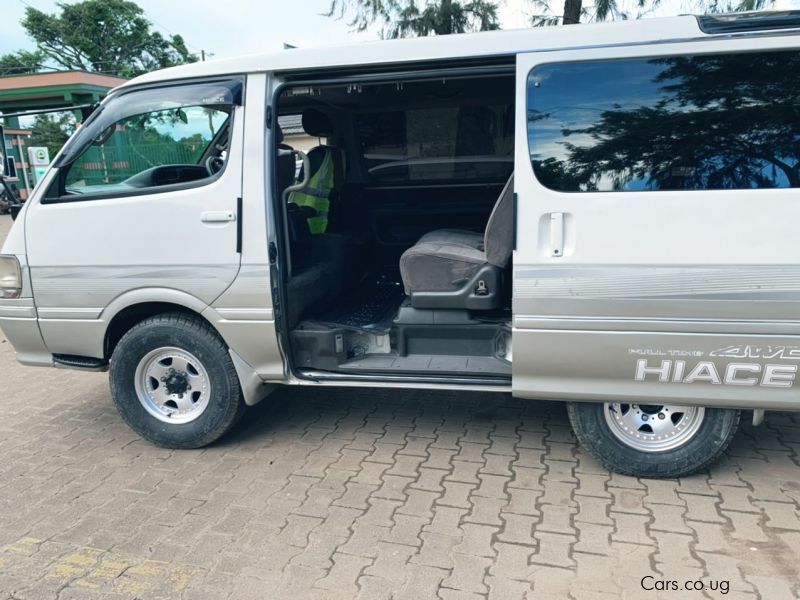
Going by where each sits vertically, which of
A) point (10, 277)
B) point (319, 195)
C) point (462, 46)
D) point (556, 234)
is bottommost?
point (10, 277)

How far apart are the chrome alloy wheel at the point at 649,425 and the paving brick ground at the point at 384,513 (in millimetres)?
213

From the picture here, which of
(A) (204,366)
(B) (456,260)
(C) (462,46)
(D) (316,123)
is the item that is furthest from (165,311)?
(C) (462,46)

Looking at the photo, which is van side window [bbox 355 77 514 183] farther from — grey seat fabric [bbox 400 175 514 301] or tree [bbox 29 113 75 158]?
tree [bbox 29 113 75 158]

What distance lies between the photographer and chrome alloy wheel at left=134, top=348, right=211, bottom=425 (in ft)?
12.2

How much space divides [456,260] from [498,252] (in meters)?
0.25

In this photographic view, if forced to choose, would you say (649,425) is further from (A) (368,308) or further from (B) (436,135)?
(B) (436,135)

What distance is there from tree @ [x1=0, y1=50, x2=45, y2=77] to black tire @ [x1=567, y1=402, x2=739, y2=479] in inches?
1858

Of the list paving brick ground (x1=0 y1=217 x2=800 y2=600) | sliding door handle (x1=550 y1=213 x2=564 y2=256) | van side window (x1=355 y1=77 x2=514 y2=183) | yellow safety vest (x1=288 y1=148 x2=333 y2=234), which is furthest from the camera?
van side window (x1=355 y1=77 x2=514 y2=183)

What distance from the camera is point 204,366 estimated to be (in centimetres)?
363

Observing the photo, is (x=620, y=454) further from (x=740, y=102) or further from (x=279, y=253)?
(x=279, y=253)

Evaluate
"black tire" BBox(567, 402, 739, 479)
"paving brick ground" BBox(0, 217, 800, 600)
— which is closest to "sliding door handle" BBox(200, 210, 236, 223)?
"paving brick ground" BBox(0, 217, 800, 600)

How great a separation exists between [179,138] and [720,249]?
3.95 meters

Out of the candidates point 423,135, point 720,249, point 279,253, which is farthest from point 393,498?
point 423,135

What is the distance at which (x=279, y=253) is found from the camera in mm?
3414
